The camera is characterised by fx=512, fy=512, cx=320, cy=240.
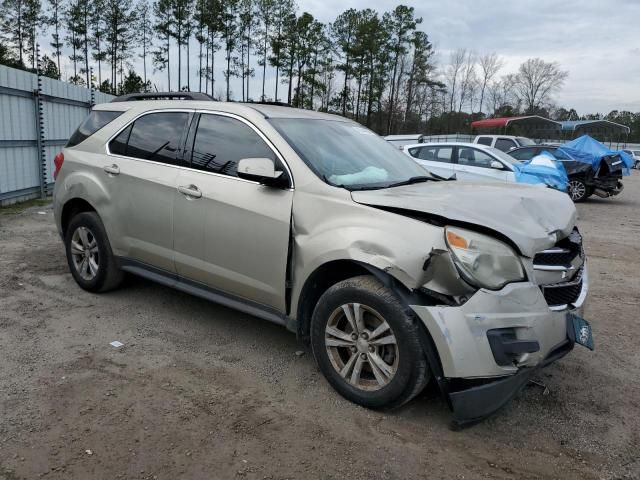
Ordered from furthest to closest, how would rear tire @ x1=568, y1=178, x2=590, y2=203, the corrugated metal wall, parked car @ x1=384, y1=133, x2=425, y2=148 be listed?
parked car @ x1=384, y1=133, x2=425, y2=148, rear tire @ x1=568, y1=178, x2=590, y2=203, the corrugated metal wall

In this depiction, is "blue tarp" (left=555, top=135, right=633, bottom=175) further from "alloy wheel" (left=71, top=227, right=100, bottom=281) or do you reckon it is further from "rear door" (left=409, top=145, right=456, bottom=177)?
"alloy wheel" (left=71, top=227, right=100, bottom=281)

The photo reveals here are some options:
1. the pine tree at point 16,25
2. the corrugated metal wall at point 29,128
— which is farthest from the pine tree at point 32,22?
the corrugated metal wall at point 29,128

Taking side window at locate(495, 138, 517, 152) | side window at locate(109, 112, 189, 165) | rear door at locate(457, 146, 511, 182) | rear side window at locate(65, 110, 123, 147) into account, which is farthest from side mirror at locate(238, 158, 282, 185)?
side window at locate(495, 138, 517, 152)

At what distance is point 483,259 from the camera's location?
2715 millimetres

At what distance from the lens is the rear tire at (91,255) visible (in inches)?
182

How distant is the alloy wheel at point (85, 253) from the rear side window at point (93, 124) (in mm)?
876

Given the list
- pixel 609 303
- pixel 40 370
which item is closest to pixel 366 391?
pixel 40 370

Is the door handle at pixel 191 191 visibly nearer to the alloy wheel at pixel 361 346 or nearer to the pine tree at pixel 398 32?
the alloy wheel at pixel 361 346

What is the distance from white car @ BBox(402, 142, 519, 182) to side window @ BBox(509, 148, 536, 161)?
3521mm

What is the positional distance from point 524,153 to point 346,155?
13357 millimetres

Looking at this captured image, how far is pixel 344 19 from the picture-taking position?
55.0 meters

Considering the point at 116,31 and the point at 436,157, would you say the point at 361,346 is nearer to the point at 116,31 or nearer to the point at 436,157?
the point at 436,157

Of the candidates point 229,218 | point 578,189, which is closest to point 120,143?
point 229,218

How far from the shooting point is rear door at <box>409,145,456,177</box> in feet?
40.3
